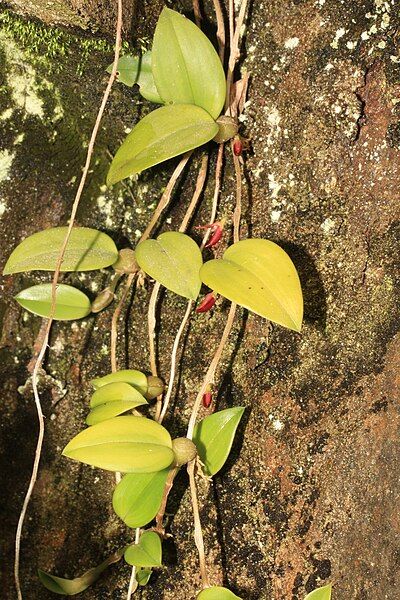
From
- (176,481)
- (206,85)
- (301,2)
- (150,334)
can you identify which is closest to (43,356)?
(150,334)

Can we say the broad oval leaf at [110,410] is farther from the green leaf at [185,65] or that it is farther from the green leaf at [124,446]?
the green leaf at [185,65]

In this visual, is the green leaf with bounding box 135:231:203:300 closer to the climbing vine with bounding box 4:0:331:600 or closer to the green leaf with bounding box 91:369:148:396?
the climbing vine with bounding box 4:0:331:600

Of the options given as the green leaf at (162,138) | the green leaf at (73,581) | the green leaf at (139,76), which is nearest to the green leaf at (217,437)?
the green leaf at (73,581)

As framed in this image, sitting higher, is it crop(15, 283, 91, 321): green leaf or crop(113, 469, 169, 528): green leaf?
crop(15, 283, 91, 321): green leaf

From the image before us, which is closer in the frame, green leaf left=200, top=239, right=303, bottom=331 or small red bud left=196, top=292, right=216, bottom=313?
green leaf left=200, top=239, right=303, bottom=331

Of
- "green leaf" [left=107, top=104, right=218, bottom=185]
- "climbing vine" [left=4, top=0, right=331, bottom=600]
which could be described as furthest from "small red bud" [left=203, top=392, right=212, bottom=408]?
"green leaf" [left=107, top=104, right=218, bottom=185]

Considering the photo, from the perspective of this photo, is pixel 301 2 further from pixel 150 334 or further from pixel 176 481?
pixel 176 481
